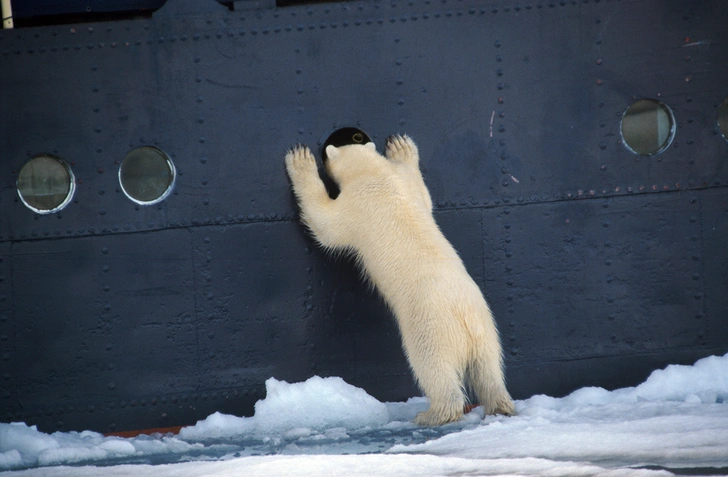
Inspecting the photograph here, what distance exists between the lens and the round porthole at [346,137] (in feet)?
20.4

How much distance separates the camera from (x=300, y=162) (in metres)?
5.89

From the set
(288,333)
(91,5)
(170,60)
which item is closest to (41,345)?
(288,333)

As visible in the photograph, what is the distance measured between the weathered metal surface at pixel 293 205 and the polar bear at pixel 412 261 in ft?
0.78

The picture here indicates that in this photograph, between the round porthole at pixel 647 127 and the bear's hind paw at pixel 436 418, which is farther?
the round porthole at pixel 647 127

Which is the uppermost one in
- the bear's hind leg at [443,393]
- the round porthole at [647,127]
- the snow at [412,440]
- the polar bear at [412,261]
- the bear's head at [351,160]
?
the round porthole at [647,127]

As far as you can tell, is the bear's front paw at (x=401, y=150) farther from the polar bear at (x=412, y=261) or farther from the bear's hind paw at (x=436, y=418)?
the bear's hind paw at (x=436, y=418)

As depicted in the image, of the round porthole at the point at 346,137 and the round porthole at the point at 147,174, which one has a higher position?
the round porthole at the point at 346,137

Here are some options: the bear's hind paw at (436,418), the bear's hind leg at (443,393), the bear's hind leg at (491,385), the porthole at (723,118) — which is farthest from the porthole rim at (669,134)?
the bear's hind paw at (436,418)

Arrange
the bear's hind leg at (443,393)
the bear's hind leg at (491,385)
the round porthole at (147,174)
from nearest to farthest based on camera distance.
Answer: the bear's hind leg at (443,393)
the bear's hind leg at (491,385)
the round porthole at (147,174)

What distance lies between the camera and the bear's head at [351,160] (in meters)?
5.78

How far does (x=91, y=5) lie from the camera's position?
639 centimetres

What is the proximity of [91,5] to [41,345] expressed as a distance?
104 inches

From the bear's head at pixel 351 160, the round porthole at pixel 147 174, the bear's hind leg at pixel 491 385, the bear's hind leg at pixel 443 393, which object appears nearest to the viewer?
the bear's hind leg at pixel 443 393

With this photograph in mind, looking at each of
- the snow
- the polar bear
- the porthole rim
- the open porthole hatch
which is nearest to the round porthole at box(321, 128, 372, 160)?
the open porthole hatch
